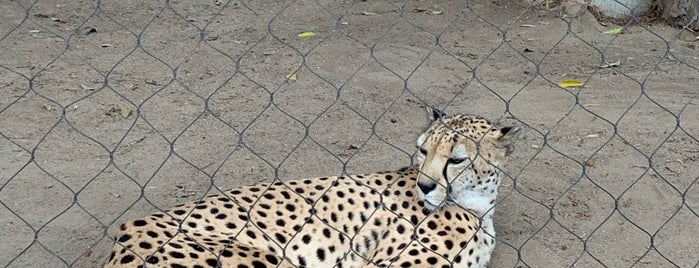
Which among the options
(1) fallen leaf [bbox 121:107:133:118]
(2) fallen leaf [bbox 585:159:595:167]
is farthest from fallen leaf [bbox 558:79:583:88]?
(1) fallen leaf [bbox 121:107:133:118]

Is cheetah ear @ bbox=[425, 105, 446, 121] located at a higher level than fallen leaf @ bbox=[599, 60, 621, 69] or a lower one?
higher

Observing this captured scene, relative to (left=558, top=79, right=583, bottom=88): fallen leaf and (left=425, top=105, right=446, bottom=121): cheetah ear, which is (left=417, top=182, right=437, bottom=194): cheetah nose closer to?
(left=425, top=105, right=446, bottom=121): cheetah ear

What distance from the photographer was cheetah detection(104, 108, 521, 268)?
2.79 m

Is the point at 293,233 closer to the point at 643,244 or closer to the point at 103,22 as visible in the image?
the point at 643,244

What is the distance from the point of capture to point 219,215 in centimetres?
282

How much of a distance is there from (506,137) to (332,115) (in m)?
1.28

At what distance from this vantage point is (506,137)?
286 cm

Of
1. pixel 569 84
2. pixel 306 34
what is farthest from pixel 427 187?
pixel 306 34

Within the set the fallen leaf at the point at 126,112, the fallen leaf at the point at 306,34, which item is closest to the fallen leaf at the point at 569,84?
the fallen leaf at the point at 306,34

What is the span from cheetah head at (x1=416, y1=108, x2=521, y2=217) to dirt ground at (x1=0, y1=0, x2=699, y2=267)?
0.18 m

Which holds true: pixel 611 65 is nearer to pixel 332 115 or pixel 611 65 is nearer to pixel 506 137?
pixel 332 115

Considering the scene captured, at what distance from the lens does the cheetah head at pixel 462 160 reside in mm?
2809

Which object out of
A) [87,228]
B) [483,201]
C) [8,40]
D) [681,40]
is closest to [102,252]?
[87,228]

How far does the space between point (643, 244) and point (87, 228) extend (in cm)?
177
